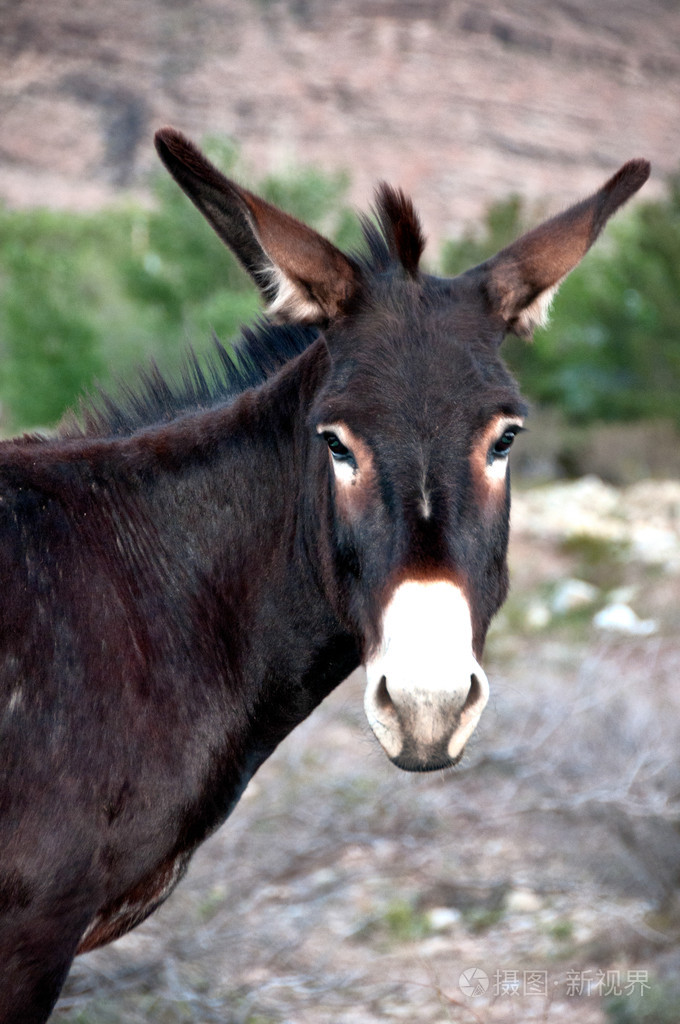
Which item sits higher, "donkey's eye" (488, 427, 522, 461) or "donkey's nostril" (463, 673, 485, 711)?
"donkey's eye" (488, 427, 522, 461)

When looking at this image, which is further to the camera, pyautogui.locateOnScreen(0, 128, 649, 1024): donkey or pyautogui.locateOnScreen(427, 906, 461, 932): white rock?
pyautogui.locateOnScreen(427, 906, 461, 932): white rock

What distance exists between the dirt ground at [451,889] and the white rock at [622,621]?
8.80 ft

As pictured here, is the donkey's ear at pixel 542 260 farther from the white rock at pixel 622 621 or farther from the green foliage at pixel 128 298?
the green foliage at pixel 128 298

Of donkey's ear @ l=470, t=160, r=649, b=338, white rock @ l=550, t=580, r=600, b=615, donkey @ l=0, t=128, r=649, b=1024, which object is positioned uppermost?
donkey's ear @ l=470, t=160, r=649, b=338

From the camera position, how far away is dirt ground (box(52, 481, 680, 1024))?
4035 mm

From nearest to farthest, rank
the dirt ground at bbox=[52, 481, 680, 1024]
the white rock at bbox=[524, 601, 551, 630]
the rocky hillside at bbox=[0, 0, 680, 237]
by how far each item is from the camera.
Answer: the dirt ground at bbox=[52, 481, 680, 1024] < the white rock at bbox=[524, 601, 551, 630] < the rocky hillside at bbox=[0, 0, 680, 237]

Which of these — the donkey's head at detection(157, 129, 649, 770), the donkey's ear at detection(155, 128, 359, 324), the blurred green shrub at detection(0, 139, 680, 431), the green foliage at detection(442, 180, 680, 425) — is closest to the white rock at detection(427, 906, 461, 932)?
the donkey's head at detection(157, 129, 649, 770)

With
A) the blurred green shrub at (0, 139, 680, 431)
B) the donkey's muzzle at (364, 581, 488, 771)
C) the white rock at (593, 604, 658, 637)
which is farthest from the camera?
the blurred green shrub at (0, 139, 680, 431)

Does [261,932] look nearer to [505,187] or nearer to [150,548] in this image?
[150,548]

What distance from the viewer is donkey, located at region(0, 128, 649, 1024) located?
229cm

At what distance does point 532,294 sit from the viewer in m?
2.83

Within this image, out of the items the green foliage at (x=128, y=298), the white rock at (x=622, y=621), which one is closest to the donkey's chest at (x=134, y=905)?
the white rock at (x=622, y=621)

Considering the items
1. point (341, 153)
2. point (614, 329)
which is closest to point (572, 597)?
point (614, 329)

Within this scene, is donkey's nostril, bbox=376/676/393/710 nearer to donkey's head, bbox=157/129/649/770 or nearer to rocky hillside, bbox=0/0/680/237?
donkey's head, bbox=157/129/649/770
